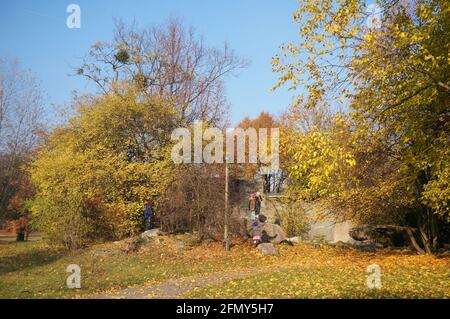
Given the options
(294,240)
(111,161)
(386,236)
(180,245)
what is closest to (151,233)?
→ (180,245)

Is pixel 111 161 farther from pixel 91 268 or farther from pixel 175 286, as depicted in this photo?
pixel 175 286

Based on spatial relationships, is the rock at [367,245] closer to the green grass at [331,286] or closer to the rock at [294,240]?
the rock at [294,240]

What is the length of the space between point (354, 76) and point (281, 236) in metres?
11.8

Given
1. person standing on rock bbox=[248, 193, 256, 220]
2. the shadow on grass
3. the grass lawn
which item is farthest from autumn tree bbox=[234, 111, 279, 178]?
the shadow on grass

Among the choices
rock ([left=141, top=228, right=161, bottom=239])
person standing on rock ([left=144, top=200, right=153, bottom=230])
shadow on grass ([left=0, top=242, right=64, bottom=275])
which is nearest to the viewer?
shadow on grass ([left=0, top=242, right=64, bottom=275])

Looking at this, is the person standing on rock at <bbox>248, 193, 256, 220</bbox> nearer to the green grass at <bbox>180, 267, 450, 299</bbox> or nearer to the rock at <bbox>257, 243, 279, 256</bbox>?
the rock at <bbox>257, 243, 279, 256</bbox>

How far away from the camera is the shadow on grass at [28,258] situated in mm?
14797

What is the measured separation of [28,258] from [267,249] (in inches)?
364

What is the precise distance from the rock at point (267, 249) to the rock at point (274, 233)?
2044 millimetres

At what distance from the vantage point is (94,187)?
20859 mm

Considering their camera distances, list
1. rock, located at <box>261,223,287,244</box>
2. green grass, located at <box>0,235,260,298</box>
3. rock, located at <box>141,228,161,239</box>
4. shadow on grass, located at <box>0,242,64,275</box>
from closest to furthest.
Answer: green grass, located at <box>0,235,260,298</box>
shadow on grass, located at <box>0,242,64,275</box>
rock, located at <box>141,228,161,239</box>
rock, located at <box>261,223,287,244</box>

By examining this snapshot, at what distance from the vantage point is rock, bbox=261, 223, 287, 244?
20.6 meters

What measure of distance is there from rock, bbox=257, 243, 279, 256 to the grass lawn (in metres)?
0.36

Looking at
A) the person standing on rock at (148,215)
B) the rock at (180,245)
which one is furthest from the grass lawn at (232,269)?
the person standing on rock at (148,215)
